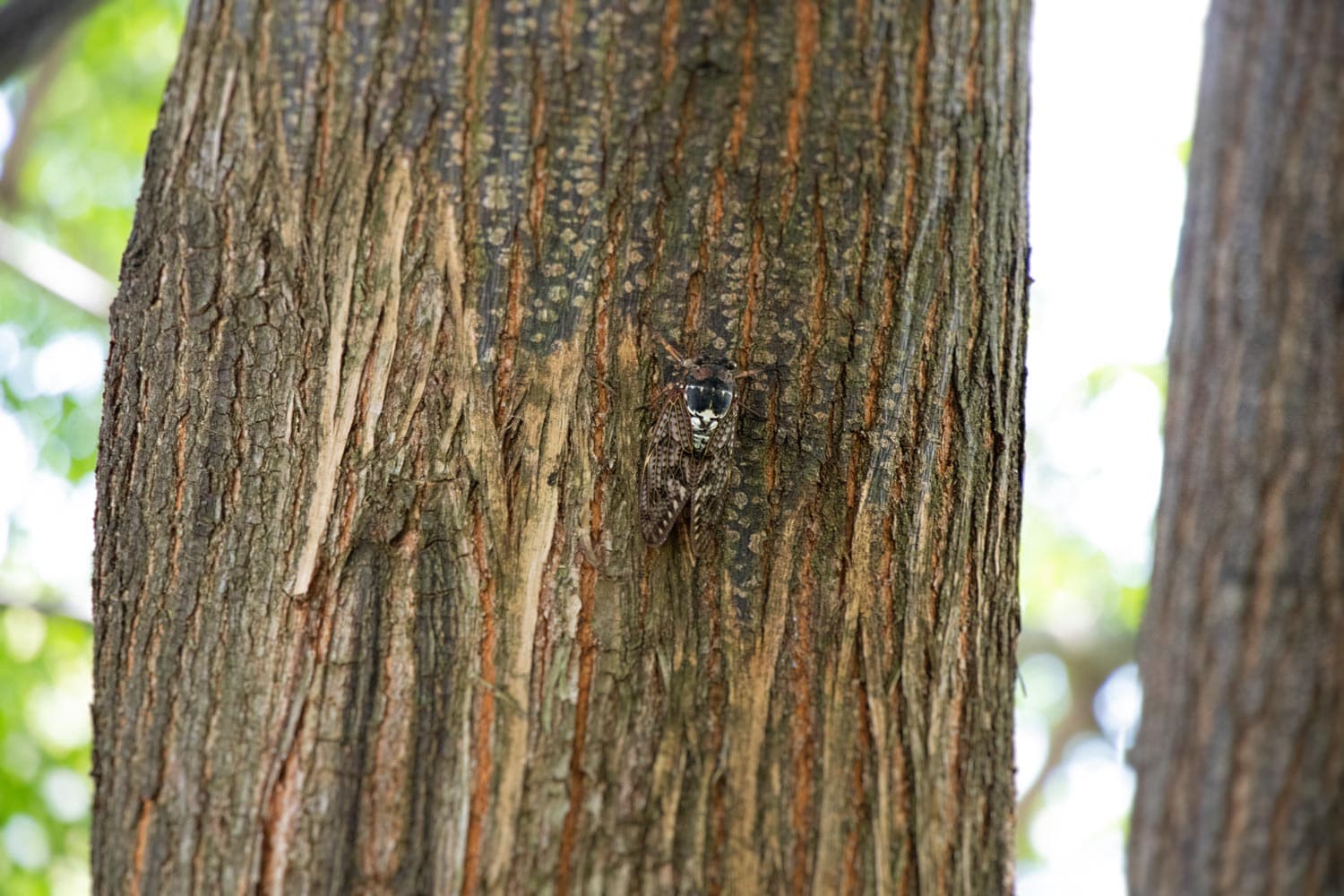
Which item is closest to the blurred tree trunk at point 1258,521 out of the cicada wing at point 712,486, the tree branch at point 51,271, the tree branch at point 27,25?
the cicada wing at point 712,486

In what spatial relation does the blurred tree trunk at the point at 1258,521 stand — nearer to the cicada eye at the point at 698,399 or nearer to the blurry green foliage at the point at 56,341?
the cicada eye at the point at 698,399

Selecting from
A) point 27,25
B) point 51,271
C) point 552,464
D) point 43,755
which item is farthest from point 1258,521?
point 51,271

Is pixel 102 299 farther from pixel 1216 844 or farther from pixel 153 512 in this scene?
pixel 1216 844

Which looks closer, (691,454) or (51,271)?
(691,454)

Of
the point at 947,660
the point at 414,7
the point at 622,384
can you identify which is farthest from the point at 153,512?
the point at 947,660

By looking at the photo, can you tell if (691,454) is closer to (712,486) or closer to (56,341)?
(712,486)

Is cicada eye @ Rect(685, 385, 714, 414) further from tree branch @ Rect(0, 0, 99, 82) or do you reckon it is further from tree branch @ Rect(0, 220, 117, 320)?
tree branch @ Rect(0, 220, 117, 320)

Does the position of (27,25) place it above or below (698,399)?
above
